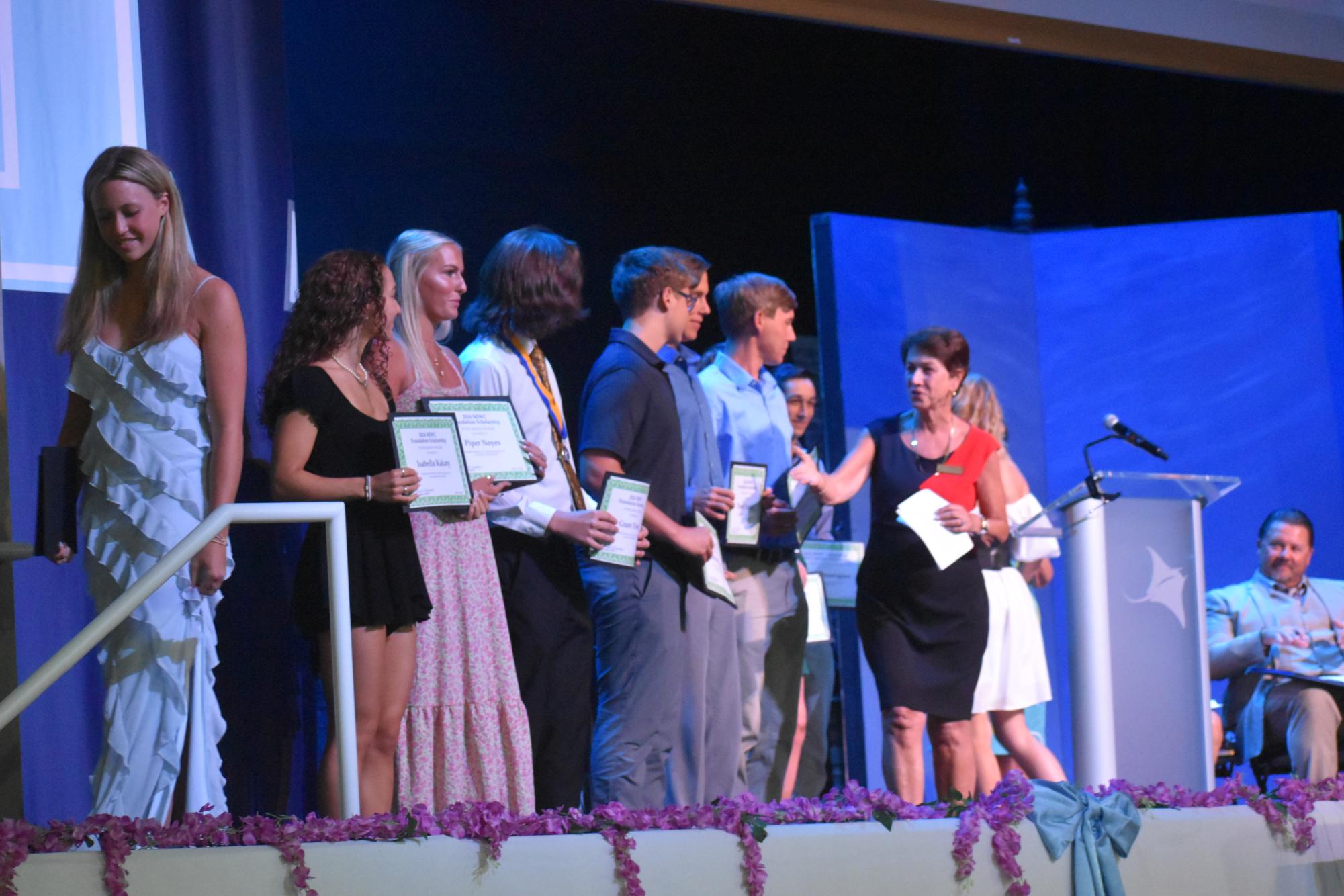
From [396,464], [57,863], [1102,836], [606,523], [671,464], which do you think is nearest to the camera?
[57,863]

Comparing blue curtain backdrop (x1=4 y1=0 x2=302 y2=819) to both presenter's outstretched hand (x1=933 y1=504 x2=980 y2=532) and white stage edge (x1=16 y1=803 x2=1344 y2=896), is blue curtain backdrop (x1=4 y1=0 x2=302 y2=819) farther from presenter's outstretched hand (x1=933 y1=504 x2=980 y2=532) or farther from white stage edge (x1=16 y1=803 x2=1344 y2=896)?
presenter's outstretched hand (x1=933 y1=504 x2=980 y2=532)

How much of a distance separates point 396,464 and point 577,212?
2.31m

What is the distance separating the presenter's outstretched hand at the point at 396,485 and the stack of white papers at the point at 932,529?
1.64m

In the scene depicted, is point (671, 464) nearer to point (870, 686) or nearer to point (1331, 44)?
point (870, 686)

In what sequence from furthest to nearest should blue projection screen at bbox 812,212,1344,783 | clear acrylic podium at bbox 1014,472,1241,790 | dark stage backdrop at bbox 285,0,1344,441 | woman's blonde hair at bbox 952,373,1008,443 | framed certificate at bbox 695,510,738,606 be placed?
blue projection screen at bbox 812,212,1344,783 < woman's blonde hair at bbox 952,373,1008,443 < dark stage backdrop at bbox 285,0,1344,441 < framed certificate at bbox 695,510,738,606 < clear acrylic podium at bbox 1014,472,1241,790

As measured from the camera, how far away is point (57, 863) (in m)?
2.37

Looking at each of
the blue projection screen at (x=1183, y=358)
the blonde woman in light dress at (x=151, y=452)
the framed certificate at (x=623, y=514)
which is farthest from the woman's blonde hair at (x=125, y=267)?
the blue projection screen at (x=1183, y=358)

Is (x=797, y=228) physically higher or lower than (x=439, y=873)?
higher

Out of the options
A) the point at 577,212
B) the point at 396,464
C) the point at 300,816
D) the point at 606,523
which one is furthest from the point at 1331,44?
the point at 300,816

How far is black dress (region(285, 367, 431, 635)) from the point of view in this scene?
3.21 m

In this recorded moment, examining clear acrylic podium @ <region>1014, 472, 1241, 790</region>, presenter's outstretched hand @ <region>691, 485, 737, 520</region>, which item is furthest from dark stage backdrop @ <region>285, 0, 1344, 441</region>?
clear acrylic podium @ <region>1014, 472, 1241, 790</region>

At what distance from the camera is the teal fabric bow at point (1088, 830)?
2.91 meters

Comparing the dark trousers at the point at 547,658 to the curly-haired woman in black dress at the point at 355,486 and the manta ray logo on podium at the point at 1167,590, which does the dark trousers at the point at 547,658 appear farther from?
the manta ray logo on podium at the point at 1167,590

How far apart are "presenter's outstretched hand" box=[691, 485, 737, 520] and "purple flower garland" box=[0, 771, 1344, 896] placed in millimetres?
1324
